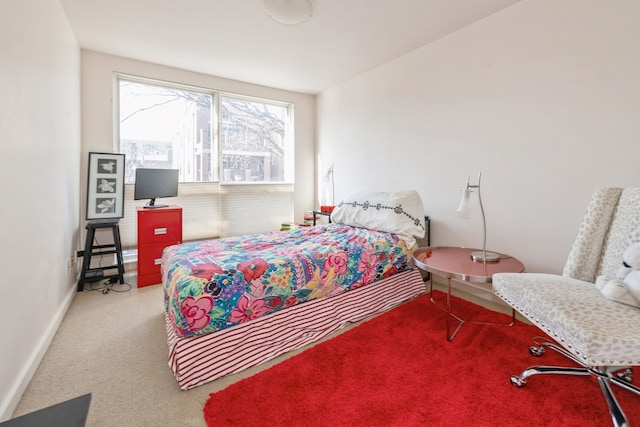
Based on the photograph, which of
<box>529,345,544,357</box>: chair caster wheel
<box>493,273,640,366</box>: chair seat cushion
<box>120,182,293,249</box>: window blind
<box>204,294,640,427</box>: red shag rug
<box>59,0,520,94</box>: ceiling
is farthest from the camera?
<box>120,182,293,249</box>: window blind

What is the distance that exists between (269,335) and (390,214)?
1.62 m

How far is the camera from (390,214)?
2895 millimetres

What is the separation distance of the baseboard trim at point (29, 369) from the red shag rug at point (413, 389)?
895 millimetres

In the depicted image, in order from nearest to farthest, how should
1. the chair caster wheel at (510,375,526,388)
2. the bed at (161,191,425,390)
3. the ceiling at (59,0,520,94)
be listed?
the chair caster wheel at (510,375,526,388) < the bed at (161,191,425,390) < the ceiling at (59,0,520,94)

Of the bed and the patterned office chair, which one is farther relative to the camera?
the bed

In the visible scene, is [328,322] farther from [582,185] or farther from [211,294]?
[582,185]

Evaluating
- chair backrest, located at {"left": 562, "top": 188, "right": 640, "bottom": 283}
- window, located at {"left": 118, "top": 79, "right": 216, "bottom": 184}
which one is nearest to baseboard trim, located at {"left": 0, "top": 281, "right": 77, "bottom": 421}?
window, located at {"left": 118, "top": 79, "right": 216, "bottom": 184}

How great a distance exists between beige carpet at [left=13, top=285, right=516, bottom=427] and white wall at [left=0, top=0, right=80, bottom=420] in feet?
0.30

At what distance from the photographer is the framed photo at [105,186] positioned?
9.73ft

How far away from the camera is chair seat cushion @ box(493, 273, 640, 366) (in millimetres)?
1116

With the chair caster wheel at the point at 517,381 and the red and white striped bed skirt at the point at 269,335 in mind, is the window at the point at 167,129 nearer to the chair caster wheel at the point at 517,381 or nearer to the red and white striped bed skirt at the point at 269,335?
the red and white striped bed skirt at the point at 269,335

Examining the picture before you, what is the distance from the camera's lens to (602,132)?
200 cm

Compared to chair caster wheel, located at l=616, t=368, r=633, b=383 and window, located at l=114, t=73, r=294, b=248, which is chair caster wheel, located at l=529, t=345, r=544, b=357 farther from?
window, located at l=114, t=73, r=294, b=248

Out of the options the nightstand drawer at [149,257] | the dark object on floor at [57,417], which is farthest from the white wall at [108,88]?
the dark object on floor at [57,417]
